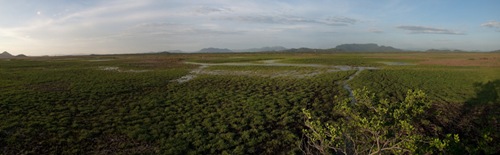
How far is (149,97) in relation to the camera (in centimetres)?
2725

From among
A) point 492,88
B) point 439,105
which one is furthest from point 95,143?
point 492,88

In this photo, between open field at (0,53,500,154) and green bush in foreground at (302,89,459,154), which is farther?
open field at (0,53,500,154)

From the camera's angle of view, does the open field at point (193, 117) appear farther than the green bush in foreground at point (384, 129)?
Yes

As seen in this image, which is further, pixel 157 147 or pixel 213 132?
pixel 213 132

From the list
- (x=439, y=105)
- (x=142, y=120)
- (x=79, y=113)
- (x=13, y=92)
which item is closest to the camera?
(x=142, y=120)

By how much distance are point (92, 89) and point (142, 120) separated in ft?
56.4

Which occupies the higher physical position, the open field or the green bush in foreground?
the green bush in foreground

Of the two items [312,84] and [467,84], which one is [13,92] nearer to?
[312,84]

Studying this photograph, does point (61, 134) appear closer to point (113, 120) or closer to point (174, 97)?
point (113, 120)

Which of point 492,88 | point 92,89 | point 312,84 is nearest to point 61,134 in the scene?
point 92,89

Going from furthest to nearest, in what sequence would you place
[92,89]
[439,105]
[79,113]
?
1. [92,89]
2. [439,105]
3. [79,113]

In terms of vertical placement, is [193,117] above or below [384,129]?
below

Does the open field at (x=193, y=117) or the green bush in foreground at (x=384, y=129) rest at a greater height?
the green bush in foreground at (x=384, y=129)

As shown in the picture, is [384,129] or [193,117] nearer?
[384,129]
